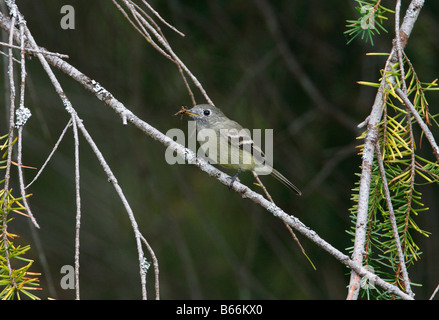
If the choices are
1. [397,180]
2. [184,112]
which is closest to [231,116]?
[184,112]

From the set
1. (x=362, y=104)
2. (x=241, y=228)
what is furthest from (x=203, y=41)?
(x=241, y=228)

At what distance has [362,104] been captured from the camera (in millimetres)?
3881

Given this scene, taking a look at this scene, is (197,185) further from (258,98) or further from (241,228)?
(258,98)

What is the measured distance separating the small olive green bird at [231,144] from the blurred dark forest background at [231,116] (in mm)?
212

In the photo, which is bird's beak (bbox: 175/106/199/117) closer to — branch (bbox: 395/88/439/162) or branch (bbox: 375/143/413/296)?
branch (bbox: 375/143/413/296)

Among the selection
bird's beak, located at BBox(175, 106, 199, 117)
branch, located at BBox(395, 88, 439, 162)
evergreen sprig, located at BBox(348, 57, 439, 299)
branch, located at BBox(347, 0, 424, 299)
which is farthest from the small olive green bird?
branch, located at BBox(395, 88, 439, 162)

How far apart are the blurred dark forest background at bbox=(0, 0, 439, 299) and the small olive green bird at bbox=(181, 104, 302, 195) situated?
0.70 feet

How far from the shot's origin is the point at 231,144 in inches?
145

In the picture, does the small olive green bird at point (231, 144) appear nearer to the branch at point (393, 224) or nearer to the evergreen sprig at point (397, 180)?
the evergreen sprig at point (397, 180)

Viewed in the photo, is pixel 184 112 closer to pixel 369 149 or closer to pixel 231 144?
pixel 231 144

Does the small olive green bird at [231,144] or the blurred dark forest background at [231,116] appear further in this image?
the blurred dark forest background at [231,116]

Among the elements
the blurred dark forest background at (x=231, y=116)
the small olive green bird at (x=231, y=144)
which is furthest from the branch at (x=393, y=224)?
the blurred dark forest background at (x=231, y=116)

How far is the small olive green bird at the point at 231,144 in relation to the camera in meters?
3.54
